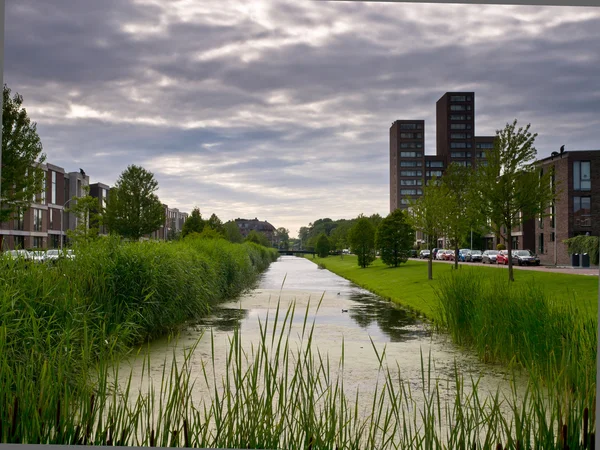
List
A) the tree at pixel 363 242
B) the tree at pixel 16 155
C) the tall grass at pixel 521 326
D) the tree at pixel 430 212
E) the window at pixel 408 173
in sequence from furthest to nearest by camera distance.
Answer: the window at pixel 408 173, the tree at pixel 363 242, the tree at pixel 430 212, the tree at pixel 16 155, the tall grass at pixel 521 326

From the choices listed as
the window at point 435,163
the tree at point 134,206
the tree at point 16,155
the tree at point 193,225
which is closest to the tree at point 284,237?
the window at point 435,163

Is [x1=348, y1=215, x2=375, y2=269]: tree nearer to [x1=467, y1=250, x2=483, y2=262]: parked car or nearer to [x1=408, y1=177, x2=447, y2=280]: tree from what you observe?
[x1=467, y1=250, x2=483, y2=262]: parked car

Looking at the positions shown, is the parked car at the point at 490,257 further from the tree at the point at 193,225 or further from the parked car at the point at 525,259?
the tree at the point at 193,225

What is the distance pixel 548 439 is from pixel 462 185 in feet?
87.2

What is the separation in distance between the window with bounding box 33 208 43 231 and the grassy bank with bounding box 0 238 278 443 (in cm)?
2184

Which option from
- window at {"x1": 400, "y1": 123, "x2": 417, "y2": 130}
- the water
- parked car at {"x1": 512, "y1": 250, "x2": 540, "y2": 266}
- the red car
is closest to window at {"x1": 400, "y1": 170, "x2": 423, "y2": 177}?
window at {"x1": 400, "y1": 123, "x2": 417, "y2": 130}

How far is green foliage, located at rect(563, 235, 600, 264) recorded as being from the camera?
926 inches

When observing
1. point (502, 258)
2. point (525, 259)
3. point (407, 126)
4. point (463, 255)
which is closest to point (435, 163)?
point (407, 126)

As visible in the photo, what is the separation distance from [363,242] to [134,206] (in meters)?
10.4

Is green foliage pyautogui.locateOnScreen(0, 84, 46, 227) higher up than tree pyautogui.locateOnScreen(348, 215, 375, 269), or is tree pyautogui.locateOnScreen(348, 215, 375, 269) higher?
green foliage pyautogui.locateOnScreen(0, 84, 46, 227)

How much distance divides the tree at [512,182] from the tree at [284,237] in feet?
147

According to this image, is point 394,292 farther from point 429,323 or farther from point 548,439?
point 548,439

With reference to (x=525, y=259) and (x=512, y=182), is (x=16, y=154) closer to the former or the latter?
(x=512, y=182)

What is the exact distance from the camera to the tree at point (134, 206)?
2248 cm
